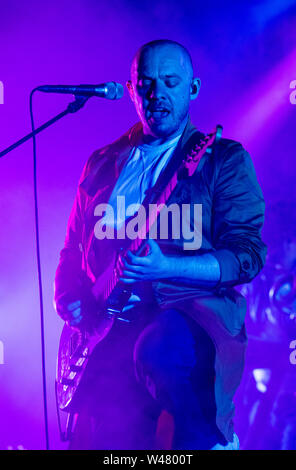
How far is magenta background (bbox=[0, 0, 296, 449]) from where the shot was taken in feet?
12.6

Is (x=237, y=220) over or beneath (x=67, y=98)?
beneath

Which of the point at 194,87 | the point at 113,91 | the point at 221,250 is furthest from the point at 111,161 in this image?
the point at 221,250

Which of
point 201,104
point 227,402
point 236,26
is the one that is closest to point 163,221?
point 227,402

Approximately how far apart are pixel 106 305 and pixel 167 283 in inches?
9.9

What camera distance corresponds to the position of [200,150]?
1.69 m

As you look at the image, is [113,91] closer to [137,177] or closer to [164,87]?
[164,87]

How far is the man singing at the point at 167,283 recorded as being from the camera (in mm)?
1707

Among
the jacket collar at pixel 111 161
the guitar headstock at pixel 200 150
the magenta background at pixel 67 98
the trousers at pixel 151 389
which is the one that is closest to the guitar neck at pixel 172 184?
the guitar headstock at pixel 200 150

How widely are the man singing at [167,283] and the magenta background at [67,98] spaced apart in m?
1.46

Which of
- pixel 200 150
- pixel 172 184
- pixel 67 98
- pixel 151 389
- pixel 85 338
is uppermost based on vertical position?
pixel 67 98

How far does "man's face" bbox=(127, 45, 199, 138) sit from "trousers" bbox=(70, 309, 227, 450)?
0.81m

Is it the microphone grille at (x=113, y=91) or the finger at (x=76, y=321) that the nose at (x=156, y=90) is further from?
the finger at (x=76, y=321)

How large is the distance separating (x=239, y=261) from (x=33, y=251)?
2443 millimetres
